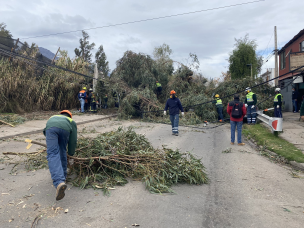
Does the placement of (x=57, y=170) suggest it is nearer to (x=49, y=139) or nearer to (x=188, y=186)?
(x=49, y=139)

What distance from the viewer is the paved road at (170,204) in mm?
3225

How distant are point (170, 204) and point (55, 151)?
200 cm

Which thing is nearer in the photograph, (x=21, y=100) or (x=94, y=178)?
(x=94, y=178)

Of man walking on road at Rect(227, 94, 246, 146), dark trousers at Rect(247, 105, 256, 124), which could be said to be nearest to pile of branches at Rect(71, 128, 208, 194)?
man walking on road at Rect(227, 94, 246, 146)

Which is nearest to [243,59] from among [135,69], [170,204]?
[135,69]

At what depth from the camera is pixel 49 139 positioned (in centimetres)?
397

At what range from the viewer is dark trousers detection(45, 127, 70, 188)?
12.5ft

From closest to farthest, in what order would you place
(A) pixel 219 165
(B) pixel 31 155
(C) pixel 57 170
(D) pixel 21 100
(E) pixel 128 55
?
(C) pixel 57 170 → (B) pixel 31 155 → (A) pixel 219 165 → (D) pixel 21 100 → (E) pixel 128 55

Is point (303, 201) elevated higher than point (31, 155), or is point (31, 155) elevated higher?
point (31, 155)

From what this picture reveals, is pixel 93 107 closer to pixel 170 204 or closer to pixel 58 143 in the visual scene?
pixel 58 143

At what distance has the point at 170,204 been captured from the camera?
3748mm

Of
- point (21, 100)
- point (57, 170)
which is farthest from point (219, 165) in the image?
point (21, 100)

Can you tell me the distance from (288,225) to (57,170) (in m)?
3.35

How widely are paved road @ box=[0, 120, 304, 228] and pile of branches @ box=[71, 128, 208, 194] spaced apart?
183 millimetres
